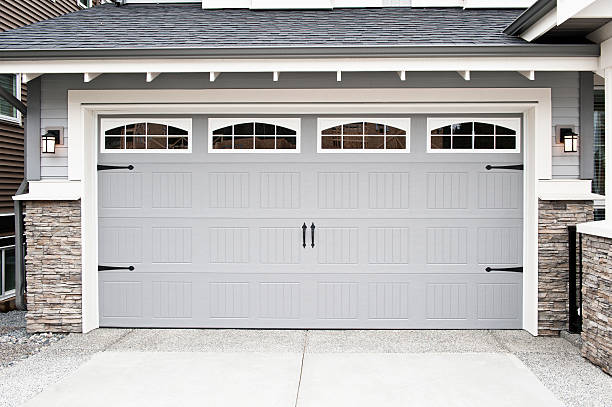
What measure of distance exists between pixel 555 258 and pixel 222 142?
142 inches

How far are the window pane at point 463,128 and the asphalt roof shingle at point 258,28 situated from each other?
896 millimetres

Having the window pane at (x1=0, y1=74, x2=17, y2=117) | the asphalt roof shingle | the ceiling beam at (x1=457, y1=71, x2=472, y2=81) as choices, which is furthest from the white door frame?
the window pane at (x1=0, y1=74, x2=17, y2=117)

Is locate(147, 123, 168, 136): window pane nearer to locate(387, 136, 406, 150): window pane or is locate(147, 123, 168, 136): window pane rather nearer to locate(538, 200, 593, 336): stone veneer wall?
locate(387, 136, 406, 150): window pane

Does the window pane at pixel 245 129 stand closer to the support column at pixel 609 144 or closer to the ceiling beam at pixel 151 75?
the ceiling beam at pixel 151 75

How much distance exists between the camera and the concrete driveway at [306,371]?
156 inches

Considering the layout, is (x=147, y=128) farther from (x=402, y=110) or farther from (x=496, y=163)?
(x=496, y=163)

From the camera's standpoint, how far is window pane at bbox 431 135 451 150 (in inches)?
227

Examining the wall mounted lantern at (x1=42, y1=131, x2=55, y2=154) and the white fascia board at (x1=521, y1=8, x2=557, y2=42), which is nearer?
the white fascia board at (x1=521, y1=8, x2=557, y2=42)

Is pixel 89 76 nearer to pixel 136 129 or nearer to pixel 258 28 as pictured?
pixel 136 129

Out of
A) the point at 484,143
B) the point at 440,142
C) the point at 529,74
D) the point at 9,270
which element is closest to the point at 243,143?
the point at 440,142

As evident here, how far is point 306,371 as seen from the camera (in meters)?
4.51

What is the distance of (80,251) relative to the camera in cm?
565

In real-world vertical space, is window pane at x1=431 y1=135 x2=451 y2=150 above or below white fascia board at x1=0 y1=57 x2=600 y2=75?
below

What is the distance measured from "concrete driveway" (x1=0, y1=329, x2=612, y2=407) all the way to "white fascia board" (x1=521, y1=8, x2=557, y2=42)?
288cm
